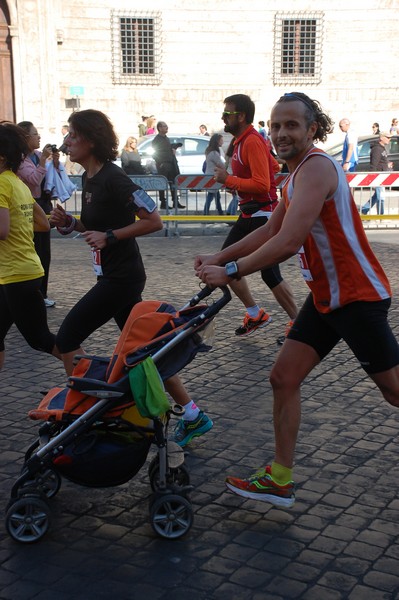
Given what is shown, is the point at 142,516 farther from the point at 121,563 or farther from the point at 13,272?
the point at 13,272

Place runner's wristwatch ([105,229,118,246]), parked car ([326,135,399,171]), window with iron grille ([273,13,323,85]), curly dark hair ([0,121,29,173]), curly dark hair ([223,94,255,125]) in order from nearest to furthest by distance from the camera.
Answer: runner's wristwatch ([105,229,118,246]), curly dark hair ([0,121,29,173]), curly dark hair ([223,94,255,125]), parked car ([326,135,399,171]), window with iron grille ([273,13,323,85])

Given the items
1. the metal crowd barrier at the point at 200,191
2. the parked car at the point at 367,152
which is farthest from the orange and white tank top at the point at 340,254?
the parked car at the point at 367,152

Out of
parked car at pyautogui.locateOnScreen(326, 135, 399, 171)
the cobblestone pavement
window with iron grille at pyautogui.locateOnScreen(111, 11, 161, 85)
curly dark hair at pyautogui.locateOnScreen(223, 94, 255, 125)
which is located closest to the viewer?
the cobblestone pavement

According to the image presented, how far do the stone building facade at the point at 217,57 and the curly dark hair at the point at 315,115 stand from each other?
28368 millimetres

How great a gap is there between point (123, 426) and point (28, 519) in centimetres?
59

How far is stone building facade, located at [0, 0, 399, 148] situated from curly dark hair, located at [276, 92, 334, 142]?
28368 mm

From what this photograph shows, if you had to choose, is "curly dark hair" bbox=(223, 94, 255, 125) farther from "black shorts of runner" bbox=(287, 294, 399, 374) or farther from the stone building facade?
the stone building facade

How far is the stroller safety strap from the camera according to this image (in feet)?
12.0

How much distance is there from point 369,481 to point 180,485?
103 cm

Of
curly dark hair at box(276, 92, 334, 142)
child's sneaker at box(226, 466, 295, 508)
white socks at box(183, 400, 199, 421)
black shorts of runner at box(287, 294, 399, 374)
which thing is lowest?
child's sneaker at box(226, 466, 295, 508)

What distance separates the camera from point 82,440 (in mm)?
3842

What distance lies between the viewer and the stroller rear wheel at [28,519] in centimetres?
373

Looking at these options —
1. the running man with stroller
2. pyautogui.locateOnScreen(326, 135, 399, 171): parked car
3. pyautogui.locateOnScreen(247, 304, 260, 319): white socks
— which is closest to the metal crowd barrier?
pyautogui.locateOnScreen(326, 135, 399, 171): parked car

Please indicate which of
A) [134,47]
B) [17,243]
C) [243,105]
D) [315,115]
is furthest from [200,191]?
[134,47]
